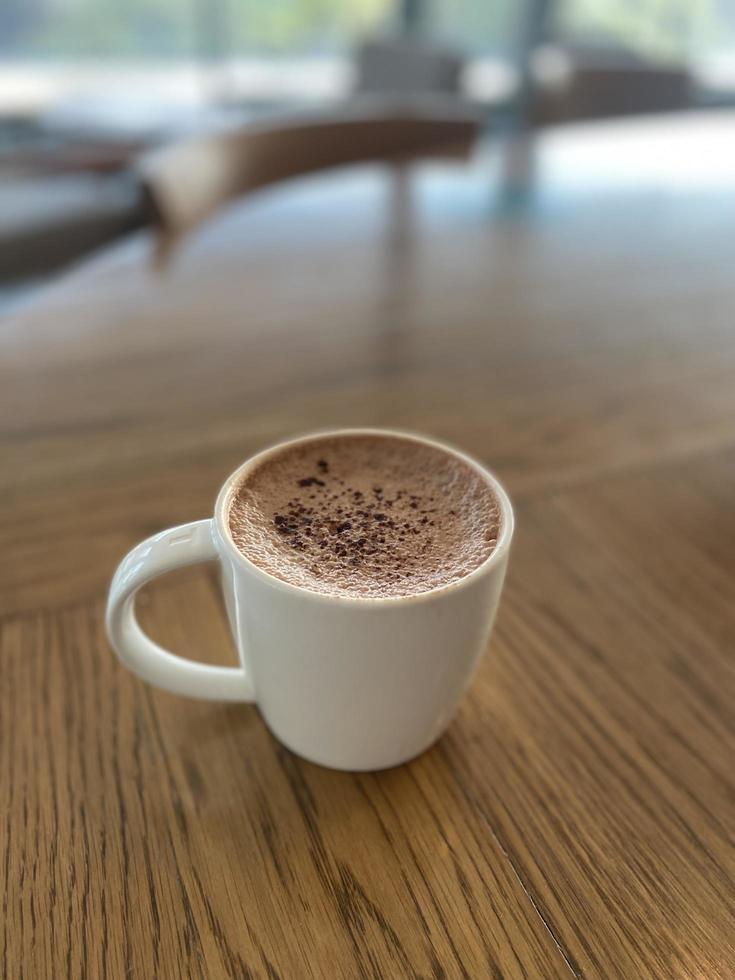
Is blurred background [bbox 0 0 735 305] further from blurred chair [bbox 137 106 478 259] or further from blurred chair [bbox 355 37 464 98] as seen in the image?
blurred chair [bbox 137 106 478 259]

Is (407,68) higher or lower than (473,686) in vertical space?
higher

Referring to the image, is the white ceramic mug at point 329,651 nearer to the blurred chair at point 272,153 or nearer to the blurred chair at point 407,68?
the blurred chair at point 272,153

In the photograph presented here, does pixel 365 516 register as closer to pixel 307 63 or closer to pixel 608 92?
pixel 608 92

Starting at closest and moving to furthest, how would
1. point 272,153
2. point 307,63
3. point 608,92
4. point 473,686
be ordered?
point 473,686 < point 272,153 < point 608,92 < point 307,63

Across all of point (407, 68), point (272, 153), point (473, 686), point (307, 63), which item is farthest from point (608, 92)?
point (307, 63)

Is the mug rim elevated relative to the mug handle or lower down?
elevated

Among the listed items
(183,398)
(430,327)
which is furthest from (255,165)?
(183,398)

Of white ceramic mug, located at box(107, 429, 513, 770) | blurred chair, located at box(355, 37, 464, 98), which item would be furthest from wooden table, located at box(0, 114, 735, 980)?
blurred chair, located at box(355, 37, 464, 98)

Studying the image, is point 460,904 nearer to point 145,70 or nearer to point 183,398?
point 183,398
